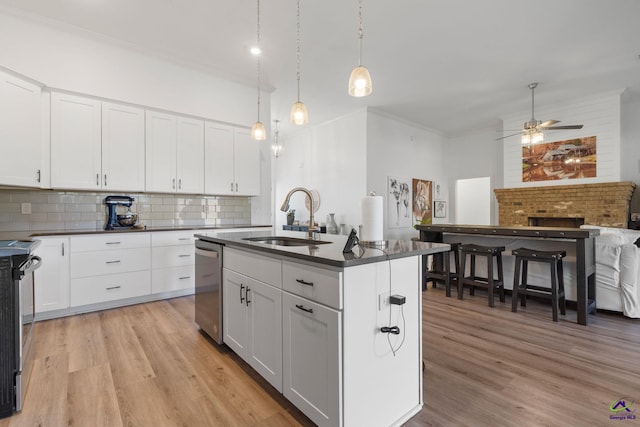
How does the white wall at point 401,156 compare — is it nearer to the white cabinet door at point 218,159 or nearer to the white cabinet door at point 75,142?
the white cabinet door at point 218,159

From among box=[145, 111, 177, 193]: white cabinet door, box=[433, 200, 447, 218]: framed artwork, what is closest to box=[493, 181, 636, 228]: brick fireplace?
box=[433, 200, 447, 218]: framed artwork

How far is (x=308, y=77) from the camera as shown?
15.3 ft

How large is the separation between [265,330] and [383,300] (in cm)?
78

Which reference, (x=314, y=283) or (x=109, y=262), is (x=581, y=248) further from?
(x=109, y=262)

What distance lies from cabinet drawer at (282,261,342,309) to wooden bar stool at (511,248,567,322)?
9.42 ft

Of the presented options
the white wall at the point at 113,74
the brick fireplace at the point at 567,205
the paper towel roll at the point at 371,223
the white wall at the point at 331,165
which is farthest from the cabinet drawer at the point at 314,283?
the brick fireplace at the point at 567,205

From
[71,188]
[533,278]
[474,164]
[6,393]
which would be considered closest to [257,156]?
[71,188]

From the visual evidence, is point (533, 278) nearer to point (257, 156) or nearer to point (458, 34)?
point (458, 34)

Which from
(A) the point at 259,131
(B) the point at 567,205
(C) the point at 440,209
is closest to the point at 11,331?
(A) the point at 259,131

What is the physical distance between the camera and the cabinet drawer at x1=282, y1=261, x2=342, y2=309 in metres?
1.33

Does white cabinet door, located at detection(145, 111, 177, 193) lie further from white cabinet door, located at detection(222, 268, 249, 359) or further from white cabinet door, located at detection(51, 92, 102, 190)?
white cabinet door, located at detection(222, 268, 249, 359)

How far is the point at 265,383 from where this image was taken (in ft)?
6.45

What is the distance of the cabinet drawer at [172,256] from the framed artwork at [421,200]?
4.94 metres

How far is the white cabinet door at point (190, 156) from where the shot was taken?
4.10 m
